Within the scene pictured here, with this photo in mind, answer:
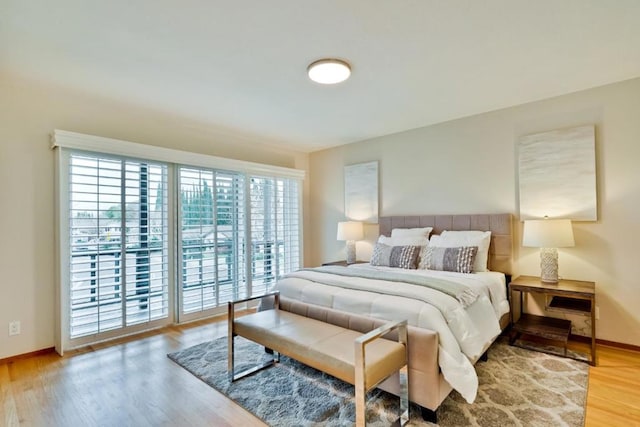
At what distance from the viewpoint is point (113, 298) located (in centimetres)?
323

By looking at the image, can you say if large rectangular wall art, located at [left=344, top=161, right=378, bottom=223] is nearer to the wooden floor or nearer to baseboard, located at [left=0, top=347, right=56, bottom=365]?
the wooden floor

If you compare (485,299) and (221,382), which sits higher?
(485,299)

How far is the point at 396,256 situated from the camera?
3.65m

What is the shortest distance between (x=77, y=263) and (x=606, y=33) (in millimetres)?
4713

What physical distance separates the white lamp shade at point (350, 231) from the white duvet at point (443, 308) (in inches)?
66.1

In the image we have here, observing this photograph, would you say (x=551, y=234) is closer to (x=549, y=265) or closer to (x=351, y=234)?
(x=549, y=265)

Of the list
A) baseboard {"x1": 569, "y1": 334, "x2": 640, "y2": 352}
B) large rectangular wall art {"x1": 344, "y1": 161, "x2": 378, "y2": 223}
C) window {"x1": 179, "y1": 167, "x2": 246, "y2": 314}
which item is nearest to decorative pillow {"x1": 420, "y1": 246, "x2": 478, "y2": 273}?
baseboard {"x1": 569, "y1": 334, "x2": 640, "y2": 352}

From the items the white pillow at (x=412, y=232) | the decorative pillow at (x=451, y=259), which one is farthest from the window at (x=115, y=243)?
the decorative pillow at (x=451, y=259)

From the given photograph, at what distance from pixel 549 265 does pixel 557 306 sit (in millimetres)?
378

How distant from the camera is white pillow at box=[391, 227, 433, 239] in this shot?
3.89m

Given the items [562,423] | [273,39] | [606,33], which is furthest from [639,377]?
[273,39]

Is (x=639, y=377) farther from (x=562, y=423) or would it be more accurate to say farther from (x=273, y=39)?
(x=273, y=39)

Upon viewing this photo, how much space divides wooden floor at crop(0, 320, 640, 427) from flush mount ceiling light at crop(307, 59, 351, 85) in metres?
2.56

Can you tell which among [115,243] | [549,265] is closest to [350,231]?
[549,265]
